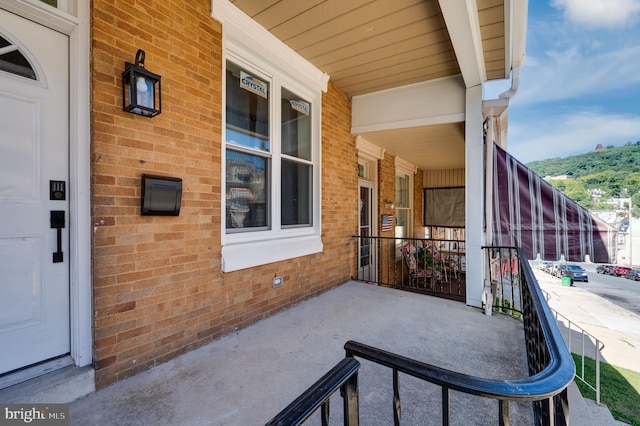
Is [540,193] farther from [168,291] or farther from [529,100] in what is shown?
[529,100]

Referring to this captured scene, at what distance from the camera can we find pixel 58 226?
173 centimetres

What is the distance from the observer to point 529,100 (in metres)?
63.8

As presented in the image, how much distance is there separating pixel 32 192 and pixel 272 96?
2255mm

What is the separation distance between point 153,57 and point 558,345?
109 inches

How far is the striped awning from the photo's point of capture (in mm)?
3334

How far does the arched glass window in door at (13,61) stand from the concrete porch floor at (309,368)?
6.33ft

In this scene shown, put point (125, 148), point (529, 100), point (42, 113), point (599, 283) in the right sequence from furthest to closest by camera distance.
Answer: point (529, 100), point (599, 283), point (125, 148), point (42, 113)

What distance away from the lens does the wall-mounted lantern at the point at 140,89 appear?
1779 mm

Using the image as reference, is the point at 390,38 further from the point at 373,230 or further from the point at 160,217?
the point at 373,230

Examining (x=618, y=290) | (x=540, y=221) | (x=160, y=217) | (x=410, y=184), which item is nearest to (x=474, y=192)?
(x=540, y=221)

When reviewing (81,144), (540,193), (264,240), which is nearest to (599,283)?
(540,193)

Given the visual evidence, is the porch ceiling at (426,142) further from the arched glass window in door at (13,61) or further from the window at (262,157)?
the arched glass window in door at (13,61)

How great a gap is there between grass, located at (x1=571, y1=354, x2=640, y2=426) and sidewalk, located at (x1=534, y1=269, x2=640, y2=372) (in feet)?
1.78

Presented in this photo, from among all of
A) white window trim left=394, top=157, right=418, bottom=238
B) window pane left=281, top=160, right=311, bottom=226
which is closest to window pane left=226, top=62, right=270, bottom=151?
window pane left=281, top=160, right=311, bottom=226
